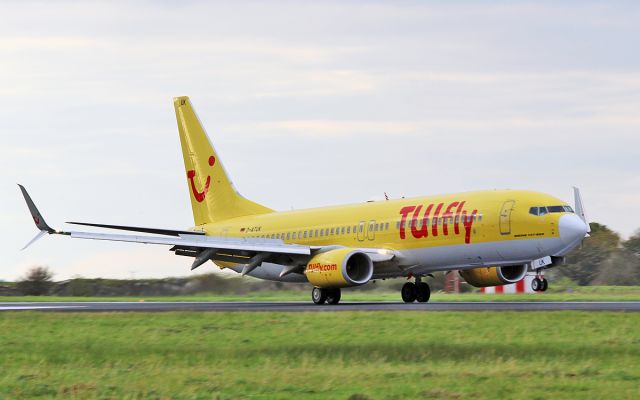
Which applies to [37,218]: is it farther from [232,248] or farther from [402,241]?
[402,241]

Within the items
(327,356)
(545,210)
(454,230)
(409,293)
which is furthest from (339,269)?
(327,356)

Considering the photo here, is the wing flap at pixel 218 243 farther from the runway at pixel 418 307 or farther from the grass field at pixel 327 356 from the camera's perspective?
the grass field at pixel 327 356

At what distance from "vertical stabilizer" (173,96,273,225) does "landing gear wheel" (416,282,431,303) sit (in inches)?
469

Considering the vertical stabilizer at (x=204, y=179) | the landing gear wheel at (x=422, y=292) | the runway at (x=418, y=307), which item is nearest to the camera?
the runway at (x=418, y=307)

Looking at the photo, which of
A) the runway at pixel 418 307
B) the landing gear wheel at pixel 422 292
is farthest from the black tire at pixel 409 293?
the runway at pixel 418 307

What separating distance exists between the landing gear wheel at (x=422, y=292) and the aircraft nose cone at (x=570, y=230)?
7769 mm

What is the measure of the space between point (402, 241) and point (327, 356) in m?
23.4

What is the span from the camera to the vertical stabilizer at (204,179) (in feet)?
188

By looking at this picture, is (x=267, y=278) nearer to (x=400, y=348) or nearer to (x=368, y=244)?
(x=368, y=244)

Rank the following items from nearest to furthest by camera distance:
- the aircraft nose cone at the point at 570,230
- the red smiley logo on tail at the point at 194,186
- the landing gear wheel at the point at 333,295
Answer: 1. the aircraft nose cone at the point at 570,230
2. the landing gear wheel at the point at 333,295
3. the red smiley logo on tail at the point at 194,186

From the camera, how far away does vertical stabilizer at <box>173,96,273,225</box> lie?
188 ft

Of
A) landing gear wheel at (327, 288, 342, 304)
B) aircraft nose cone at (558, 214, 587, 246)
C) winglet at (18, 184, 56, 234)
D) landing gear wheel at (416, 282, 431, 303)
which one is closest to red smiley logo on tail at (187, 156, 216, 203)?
winglet at (18, 184, 56, 234)

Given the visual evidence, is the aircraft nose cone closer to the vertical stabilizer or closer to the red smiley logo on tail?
the vertical stabilizer

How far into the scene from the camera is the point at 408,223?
4428cm
